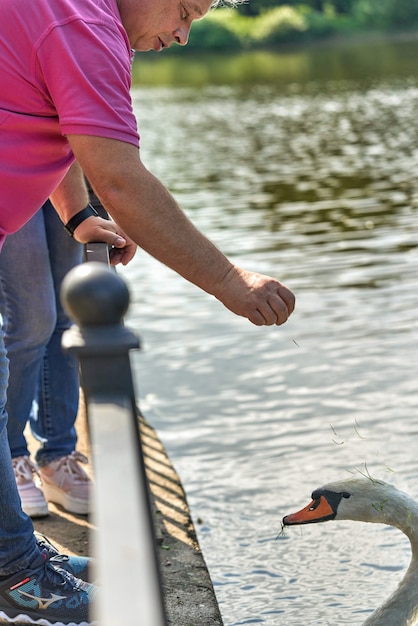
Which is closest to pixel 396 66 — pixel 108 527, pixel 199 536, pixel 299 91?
pixel 299 91

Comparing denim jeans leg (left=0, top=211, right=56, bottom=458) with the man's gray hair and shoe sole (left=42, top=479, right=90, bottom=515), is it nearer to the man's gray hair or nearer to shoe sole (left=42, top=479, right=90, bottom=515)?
shoe sole (left=42, top=479, right=90, bottom=515)

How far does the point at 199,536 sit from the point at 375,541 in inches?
30.4

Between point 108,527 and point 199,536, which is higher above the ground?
point 108,527

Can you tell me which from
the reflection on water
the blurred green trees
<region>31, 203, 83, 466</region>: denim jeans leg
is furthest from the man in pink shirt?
the blurred green trees

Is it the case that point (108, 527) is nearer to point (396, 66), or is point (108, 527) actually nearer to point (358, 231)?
point (358, 231)

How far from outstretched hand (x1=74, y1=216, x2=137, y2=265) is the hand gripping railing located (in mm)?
1342

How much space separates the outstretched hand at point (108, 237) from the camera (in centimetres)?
297

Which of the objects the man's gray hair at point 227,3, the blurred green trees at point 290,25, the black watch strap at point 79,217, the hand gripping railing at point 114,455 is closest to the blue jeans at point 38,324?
the black watch strap at point 79,217

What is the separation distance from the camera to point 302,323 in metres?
8.54

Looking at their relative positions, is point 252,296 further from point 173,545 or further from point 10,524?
point 173,545

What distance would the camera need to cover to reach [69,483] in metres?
4.16

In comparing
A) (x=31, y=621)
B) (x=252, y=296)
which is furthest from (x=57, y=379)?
(x=252, y=296)

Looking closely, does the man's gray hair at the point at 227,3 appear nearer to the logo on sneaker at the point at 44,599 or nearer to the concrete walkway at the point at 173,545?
the logo on sneaker at the point at 44,599

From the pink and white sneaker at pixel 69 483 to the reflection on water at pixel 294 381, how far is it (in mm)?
696
